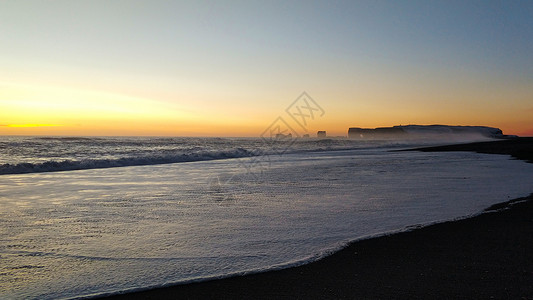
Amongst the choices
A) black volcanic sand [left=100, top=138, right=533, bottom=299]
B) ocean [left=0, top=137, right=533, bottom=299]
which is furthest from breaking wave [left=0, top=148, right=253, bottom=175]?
black volcanic sand [left=100, top=138, right=533, bottom=299]

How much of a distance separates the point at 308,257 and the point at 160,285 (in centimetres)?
186

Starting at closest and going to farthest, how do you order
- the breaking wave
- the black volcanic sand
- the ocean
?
the black volcanic sand < the ocean < the breaking wave

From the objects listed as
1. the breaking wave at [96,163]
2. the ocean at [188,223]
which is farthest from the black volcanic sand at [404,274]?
the breaking wave at [96,163]

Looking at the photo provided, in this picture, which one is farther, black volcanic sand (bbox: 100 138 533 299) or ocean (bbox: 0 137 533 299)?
ocean (bbox: 0 137 533 299)

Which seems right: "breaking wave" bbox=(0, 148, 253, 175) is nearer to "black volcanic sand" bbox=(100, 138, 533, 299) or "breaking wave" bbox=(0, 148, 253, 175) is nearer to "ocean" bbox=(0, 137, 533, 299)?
"ocean" bbox=(0, 137, 533, 299)

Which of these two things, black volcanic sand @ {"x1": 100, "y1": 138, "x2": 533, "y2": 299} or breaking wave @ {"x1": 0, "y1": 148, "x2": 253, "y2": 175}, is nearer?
black volcanic sand @ {"x1": 100, "y1": 138, "x2": 533, "y2": 299}

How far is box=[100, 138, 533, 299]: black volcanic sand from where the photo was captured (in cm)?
363

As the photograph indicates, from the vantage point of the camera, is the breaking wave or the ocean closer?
the ocean

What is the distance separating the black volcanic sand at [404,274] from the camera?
11.9ft

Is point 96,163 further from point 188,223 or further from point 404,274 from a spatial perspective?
point 404,274

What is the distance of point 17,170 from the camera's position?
17094 mm

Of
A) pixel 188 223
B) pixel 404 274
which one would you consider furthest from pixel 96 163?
pixel 404 274

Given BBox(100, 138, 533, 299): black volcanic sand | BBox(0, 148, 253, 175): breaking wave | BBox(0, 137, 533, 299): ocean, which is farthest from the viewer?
BBox(0, 148, 253, 175): breaking wave

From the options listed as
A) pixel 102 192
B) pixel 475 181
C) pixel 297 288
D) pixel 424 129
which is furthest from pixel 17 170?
pixel 424 129
